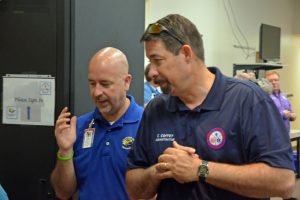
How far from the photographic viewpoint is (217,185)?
1372 mm

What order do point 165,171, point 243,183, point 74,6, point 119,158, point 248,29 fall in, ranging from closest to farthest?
1. point 243,183
2. point 165,171
3. point 119,158
4. point 74,6
5. point 248,29

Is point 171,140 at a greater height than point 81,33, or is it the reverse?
point 81,33

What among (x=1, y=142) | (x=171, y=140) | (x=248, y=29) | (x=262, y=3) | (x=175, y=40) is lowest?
(x=1, y=142)

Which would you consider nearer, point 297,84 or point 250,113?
point 250,113

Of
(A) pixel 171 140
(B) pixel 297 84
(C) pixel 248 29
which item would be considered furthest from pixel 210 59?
(A) pixel 171 140

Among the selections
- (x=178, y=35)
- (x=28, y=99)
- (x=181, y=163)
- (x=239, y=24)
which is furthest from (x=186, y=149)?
(x=239, y=24)

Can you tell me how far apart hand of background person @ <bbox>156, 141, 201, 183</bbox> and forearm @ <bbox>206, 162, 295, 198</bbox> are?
53 millimetres

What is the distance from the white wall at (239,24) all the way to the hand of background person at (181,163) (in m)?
3.85

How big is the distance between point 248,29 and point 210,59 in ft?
5.36

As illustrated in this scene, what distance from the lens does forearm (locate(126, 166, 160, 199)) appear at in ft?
5.04

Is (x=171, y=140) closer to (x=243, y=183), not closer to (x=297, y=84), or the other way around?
(x=243, y=183)

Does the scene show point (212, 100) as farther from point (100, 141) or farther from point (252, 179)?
point (100, 141)

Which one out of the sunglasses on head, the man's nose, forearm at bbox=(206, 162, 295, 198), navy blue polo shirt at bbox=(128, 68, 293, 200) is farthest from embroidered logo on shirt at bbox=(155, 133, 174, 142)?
the man's nose

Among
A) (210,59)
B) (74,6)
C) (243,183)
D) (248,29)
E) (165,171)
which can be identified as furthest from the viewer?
(248,29)
